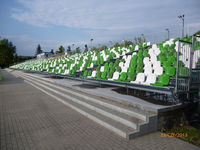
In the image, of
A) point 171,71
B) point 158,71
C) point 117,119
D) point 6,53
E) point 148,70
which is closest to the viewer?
point 117,119

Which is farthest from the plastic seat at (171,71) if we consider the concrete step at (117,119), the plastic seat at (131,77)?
the concrete step at (117,119)

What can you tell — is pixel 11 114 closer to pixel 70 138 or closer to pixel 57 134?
pixel 57 134

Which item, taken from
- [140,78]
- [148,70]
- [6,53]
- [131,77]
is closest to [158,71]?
[148,70]

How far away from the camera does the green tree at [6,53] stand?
6365 centimetres

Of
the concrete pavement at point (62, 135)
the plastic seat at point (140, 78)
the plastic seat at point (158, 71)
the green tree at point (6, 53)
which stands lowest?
the concrete pavement at point (62, 135)

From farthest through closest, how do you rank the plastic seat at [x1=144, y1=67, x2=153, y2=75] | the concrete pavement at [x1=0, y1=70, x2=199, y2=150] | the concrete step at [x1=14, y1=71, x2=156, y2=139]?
the plastic seat at [x1=144, y1=67, x2=153, y2=75] < the concrete step at [x1=14, y1=71, x2=156, y2=139] < the concrete pavement at [x1=0, y1=70, x2=199, y2=150]

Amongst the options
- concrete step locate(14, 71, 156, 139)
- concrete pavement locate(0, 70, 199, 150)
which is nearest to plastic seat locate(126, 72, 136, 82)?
concrete step locate(14, 71, 156, 139)

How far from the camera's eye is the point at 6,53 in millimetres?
65125

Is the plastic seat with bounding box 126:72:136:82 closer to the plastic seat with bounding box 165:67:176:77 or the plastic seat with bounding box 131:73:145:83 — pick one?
the plastic seat with bounding box 131:73:145:83

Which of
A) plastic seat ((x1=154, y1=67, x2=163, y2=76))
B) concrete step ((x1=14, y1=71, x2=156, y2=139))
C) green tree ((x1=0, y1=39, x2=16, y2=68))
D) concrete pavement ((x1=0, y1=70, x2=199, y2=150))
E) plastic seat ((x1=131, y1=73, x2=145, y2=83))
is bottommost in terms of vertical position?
concrete pavement ((x1=0, y1=70, x2=199, y2=150))

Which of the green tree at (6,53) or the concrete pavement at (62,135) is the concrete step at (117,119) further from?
the green tree at (6,53)

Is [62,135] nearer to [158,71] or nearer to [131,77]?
[131,77]

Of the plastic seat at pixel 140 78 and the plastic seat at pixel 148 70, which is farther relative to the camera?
the plastic seat at pixel 148 70

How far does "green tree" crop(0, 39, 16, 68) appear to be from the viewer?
63647mm
